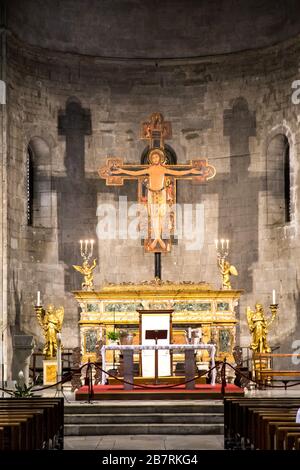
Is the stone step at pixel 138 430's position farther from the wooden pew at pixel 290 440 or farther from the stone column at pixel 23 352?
the wooden pew at pixel 290 440

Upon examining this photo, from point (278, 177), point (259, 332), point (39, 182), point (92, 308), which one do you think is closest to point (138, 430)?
point (259, 332)

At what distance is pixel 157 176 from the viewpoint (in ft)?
87.0

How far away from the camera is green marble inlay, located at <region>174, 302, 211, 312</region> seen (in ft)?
81.9

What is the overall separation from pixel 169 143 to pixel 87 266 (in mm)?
5741

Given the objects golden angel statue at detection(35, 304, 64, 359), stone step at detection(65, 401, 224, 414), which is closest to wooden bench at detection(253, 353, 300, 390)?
stone step at detection(65, 401, 224, 414)

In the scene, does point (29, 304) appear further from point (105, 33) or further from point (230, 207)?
point (105, 33)

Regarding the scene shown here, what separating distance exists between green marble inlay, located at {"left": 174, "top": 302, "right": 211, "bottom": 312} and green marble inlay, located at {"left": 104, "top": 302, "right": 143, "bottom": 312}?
0.97 metres

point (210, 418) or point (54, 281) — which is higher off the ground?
point (54, 281)

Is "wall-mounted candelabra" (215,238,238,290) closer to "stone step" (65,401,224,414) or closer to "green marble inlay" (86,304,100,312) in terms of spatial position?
"green marble inlay" (86,304,100,312)

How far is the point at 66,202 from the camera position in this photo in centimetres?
2869

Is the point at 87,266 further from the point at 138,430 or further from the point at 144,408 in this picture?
the point at 138,430
